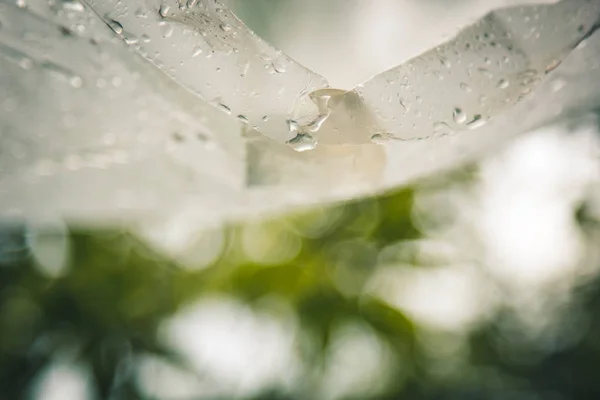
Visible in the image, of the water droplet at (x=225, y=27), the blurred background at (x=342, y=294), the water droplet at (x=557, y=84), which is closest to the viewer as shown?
the water droplet at (x=225, y=27)

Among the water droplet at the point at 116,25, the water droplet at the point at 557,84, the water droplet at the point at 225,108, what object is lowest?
the water droplet at the point at 225,108

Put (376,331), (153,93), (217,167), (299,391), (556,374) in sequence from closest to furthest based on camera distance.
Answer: (153,93) → (217,167) → (376,331) → (299,391) → (556,374)

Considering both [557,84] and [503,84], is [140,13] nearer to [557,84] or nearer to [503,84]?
[503,84]

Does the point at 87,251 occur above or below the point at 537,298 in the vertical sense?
above

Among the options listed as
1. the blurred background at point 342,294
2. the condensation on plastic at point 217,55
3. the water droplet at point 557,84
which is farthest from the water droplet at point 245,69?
the blurred background at point 342,294

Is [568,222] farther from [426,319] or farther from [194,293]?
[194,293]

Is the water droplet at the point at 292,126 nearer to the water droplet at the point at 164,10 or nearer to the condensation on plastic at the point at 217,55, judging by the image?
the condensation on plastic at the point at 217,55

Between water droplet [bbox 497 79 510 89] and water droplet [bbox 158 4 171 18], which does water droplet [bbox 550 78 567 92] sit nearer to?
water droplet [bbox 497 79 510 89]

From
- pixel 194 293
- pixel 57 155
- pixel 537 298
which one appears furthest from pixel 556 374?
pixel 57 155
